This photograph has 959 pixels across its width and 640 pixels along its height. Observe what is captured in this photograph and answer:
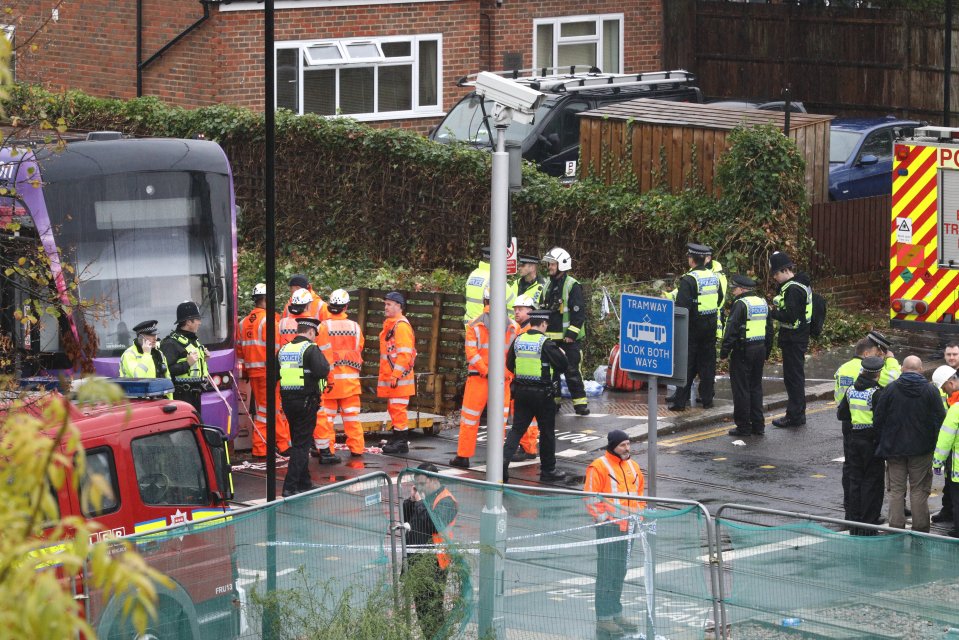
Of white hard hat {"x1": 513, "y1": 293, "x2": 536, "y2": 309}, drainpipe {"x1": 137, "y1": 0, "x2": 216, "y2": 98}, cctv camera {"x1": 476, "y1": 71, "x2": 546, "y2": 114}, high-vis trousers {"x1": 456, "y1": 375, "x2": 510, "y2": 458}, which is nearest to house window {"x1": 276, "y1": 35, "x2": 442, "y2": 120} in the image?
drainpipe {"x1": 137, "y1": 0, "x2": 216, "y2": 98}

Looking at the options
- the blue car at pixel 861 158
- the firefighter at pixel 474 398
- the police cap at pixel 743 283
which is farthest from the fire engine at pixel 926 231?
the firefighter at pixel 474 398

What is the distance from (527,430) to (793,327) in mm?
3149

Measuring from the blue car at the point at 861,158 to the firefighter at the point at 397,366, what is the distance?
32.4 ft

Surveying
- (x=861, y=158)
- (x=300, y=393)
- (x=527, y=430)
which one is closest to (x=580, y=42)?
(x=861, y=158)

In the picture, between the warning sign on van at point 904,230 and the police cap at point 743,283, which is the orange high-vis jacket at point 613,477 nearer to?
the police cap at point 743,283

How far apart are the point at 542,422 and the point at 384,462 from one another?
1806 mm

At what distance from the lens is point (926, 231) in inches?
693

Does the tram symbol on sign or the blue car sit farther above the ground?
the blue car

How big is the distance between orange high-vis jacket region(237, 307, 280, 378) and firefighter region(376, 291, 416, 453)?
1.18m

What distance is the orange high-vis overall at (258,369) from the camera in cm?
1495

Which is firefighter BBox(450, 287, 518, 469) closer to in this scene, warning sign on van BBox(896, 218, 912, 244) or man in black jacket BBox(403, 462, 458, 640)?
man in black jacket BBox(403, 462, 458, 640)

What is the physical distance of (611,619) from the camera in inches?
349

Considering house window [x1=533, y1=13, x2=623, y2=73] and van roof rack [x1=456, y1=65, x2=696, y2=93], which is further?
house window [x1=533, y1=13, x2=623, y2=73]

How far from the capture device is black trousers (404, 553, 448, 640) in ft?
28.7
